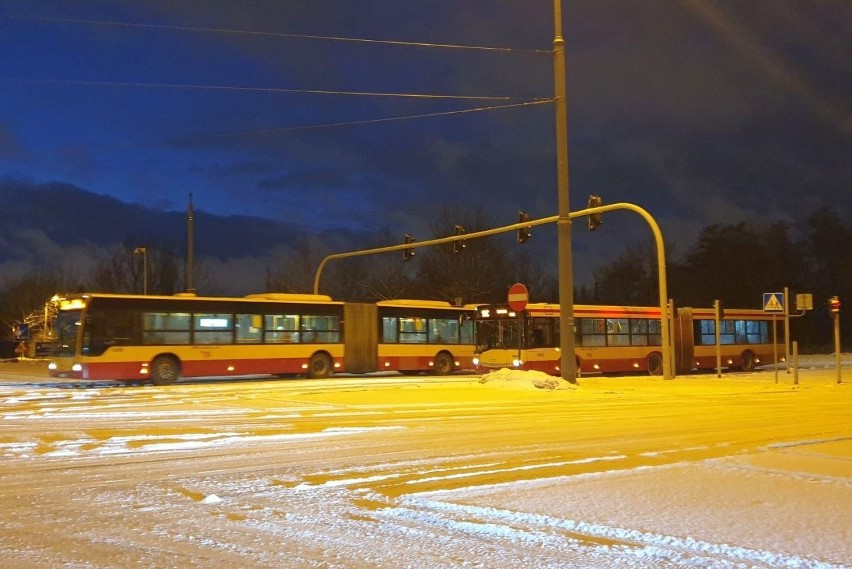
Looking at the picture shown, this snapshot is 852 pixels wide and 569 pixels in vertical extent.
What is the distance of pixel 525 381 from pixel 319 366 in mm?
11646

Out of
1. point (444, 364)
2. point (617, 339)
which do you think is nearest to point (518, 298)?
point (444, 364)

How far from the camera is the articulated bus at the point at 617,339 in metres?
31.5

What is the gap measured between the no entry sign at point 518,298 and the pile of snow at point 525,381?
1.68 m

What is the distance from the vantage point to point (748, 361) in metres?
38.8

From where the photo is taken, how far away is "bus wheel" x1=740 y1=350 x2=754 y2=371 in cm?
3866

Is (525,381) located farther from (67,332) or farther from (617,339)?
(617,339)

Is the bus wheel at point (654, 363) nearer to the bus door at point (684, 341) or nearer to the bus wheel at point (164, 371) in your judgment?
the bus door at point (684, 341)

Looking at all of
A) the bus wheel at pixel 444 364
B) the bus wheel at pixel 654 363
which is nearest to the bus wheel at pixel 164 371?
the bus wheel at pixel 444 364

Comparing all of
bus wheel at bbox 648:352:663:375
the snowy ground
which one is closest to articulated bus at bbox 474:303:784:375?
bus wheel at bbox 648:352:663:375

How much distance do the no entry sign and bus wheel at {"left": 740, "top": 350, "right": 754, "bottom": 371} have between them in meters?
20.5

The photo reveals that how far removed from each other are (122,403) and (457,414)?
763 cm

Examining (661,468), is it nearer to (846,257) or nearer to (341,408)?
(341,408)

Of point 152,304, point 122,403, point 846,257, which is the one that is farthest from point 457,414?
point 846,257

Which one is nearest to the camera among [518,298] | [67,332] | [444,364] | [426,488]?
[426,488]
